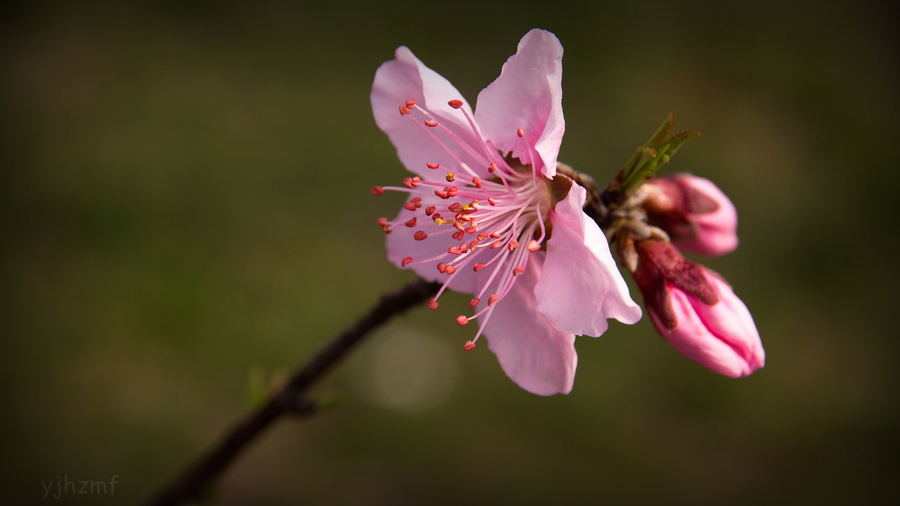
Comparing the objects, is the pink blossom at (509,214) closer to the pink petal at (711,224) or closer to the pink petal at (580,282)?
the pink petal at (580,282)

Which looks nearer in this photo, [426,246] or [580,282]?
[580,282]

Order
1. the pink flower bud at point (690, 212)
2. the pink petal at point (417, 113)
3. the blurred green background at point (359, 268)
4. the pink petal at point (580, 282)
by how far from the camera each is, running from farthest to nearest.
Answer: the blurred green background at point (359, 268), the pink flower bud at point (690, 212), the pink petal at point (417, 113), the pink petal at point (580, 282)

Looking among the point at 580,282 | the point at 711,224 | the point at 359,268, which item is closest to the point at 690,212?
the point at 711,224

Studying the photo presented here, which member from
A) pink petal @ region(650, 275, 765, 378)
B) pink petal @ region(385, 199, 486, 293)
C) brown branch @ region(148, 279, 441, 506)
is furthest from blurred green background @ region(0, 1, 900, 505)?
pink petal @ region(650, 275, 765, 378)

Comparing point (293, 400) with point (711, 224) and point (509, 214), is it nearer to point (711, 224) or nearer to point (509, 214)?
point (509, 214)

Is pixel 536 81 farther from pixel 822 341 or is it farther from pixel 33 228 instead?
pixel 822 341

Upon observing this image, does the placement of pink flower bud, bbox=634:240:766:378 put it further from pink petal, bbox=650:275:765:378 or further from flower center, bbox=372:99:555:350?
flower center, bbox=372:99:555:350

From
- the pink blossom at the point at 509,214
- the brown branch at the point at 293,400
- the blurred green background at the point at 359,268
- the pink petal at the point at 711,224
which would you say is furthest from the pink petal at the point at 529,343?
the blurred green background at the point at 359,268
